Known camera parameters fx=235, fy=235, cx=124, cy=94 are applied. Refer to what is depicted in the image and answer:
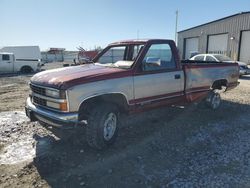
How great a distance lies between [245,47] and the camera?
24.4 m

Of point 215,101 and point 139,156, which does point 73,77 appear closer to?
point 139,156

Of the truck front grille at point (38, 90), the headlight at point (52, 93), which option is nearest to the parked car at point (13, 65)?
the truck front grille at point (38, 90)

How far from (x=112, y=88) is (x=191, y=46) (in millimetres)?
32461

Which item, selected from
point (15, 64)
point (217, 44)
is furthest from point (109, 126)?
point (217, 44)

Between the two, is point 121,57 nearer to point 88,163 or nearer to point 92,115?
point 92,115

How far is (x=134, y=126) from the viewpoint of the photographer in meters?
5.80

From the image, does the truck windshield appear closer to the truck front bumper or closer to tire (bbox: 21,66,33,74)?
the truck front bumper

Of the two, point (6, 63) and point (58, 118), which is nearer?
point (58, 118)

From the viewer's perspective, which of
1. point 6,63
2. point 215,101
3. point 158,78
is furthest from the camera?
point 6,63

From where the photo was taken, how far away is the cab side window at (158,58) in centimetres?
480

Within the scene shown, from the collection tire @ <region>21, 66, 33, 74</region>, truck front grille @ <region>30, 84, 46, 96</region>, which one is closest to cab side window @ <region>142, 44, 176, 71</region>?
truck front grille @ <region>30, 84, 46, 96</region>

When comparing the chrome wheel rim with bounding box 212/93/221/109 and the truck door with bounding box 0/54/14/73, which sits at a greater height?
the truck door with bounding box 0/54/14/73

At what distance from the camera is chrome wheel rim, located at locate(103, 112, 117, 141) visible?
14.4ft

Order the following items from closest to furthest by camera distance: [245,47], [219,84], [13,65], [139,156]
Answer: [139,156] → [219,84] → [13,65] → [245,47]
